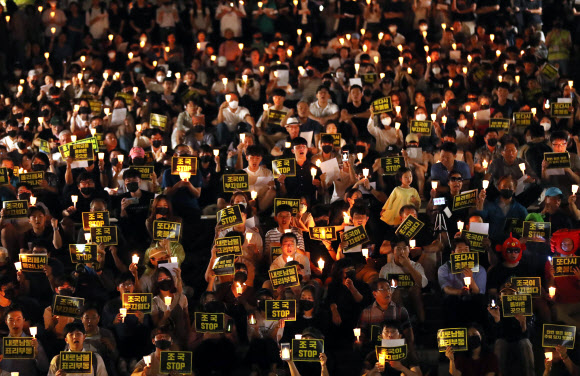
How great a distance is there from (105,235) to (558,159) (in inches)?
213

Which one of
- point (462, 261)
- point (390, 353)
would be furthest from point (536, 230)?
point (390, 353)

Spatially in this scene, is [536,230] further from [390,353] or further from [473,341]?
[390,353]

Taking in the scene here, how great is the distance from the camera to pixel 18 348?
1226 centimetres

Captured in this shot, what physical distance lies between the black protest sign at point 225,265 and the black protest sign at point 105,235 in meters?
1.34

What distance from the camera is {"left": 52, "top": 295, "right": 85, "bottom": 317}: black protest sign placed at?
12.6 m

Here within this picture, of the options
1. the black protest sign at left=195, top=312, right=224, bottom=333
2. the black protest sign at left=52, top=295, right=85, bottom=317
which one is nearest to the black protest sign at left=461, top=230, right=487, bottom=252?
the black protest sign at left=195, top=312, right=224, bottom=333

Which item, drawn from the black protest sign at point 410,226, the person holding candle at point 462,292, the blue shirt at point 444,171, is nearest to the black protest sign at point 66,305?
the black protest sign at point 410,226

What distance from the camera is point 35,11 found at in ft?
73.4

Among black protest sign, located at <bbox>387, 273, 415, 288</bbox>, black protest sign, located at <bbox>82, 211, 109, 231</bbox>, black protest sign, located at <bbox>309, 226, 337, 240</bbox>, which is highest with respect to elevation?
black protest sign, located at <bbox>82, 211, 109, 231</bbox>

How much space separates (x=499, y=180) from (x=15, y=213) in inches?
223

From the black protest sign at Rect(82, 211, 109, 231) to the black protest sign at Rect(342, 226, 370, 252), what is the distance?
108 inches

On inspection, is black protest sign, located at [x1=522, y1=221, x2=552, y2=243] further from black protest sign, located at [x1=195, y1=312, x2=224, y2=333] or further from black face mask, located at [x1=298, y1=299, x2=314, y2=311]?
black protest sign, located at [x1=195, y1=312, x2=224, y2=333]

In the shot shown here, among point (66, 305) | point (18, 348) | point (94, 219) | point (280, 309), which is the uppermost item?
point (94, 219)

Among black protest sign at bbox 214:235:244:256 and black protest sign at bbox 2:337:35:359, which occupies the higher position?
black protest sign at bbox 214:235:244:256
